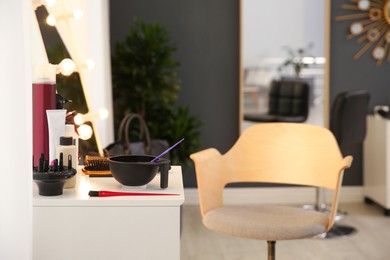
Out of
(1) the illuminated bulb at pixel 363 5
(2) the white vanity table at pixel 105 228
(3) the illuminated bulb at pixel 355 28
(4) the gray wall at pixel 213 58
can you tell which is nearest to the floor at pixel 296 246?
(4) the gray wall at pixel 213 58

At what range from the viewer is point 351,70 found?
551cm

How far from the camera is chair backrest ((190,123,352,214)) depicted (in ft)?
10.1

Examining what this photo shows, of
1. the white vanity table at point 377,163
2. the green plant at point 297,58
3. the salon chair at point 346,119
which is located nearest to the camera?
the salon chair at point 346,119

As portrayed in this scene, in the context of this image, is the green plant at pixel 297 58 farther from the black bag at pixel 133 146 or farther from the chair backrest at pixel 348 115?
the black bag at pixel 133 146

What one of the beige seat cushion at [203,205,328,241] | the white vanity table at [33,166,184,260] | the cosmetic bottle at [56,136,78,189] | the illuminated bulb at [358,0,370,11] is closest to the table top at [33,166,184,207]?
the white vanity table at [33,166,184,260]

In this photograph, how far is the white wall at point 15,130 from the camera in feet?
5.35

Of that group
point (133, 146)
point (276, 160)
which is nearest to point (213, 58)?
point (133, 146)

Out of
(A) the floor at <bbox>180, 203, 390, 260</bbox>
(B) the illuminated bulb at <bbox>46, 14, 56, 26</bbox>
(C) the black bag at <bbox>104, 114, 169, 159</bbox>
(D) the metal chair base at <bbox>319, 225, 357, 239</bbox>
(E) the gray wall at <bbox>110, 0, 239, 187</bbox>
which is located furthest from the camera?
(E) the gray wall at <bbox>110, 0, 239, 187</bbox>

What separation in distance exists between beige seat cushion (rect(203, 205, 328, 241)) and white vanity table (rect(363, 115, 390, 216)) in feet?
7.44

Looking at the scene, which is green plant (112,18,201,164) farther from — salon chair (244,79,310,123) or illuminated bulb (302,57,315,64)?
illuminated bulb (302,57,315,64)

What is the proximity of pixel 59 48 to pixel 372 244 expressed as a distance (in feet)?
8.03

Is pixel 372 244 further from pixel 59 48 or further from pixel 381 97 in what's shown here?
pixel 59 48

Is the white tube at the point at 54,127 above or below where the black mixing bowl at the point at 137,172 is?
above

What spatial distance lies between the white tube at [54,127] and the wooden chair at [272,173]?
2.94 feet
